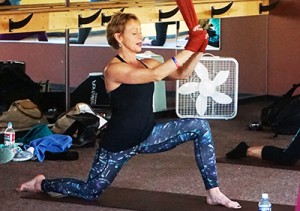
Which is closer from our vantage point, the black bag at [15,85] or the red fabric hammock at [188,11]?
the red fabric hammock at [188,11]

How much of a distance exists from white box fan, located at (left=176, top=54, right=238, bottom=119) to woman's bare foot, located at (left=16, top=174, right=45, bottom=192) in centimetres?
315

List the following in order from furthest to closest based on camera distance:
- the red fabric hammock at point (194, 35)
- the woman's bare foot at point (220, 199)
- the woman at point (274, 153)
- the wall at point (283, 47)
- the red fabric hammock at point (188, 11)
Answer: the wall at point (283, 47), the woman at point (274, 153), the woman's bare foot at point (220, 199), the red fabric hammock at point (194, 35), the red fabric hammock at point (188, 11)

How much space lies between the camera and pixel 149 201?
500 centimetres

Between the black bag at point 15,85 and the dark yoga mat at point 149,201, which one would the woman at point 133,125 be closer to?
the dark yoga mat at point 149,201

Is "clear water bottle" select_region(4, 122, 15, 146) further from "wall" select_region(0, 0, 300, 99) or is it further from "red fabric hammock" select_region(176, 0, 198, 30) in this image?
"wall" select_region(0, 0, 300, 99)

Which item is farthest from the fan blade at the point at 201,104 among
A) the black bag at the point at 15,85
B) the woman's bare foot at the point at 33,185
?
the woman's bare foot at the point at 33,185

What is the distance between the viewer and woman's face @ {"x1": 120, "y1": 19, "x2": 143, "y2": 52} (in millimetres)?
4664

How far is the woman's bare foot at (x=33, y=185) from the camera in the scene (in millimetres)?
5113

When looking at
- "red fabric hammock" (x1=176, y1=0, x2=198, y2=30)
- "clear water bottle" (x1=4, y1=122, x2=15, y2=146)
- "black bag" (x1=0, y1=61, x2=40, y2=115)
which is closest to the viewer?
"red fabric hammock" (x1=176, y1=0, x2=198, y2=30)

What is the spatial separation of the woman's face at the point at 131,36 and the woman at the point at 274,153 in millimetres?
1815

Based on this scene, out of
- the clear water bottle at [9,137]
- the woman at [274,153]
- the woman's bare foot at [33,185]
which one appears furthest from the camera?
the clear water bottle at [9,137]

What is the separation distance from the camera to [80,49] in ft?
27.0

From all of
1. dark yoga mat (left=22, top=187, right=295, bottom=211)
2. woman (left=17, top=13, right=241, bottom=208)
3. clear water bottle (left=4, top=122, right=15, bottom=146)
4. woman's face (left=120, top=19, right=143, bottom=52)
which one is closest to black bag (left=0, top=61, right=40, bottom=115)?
clear water bottle (left=4, top=122, right=15, bottom=146)

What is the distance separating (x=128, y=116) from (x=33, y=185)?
0.88m
